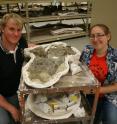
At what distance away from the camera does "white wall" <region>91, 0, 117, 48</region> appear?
2889 mm

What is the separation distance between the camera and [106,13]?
2953mm

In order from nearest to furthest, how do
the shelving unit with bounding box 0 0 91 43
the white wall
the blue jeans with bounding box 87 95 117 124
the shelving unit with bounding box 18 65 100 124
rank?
the shelving unit with bounding box 18 65 100 124 < the blue jeans with bounding box 87 95 117 124 < the white wall < the shelving unit with bounding box 0 0 91 43

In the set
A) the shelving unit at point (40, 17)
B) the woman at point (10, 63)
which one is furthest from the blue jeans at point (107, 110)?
the shelving unit at point (40, 17)

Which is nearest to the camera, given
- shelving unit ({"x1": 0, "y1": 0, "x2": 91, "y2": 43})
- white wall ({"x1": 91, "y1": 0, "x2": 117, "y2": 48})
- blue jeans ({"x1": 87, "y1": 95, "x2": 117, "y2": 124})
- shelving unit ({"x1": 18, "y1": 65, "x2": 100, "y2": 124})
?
shelving unit ({"x1": 18, "y1": 65, "x2": 100, "y2": 124})

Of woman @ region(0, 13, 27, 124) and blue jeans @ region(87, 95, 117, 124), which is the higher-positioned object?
woman @ region(0, 13, 27, 124)

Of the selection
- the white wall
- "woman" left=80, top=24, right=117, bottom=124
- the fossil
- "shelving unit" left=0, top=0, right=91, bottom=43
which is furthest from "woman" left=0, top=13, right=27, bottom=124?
"shelving unit" left=0, top=0, right=91, bottom=43

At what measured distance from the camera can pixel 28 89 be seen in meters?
1.16

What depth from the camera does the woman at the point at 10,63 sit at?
61.1 inches

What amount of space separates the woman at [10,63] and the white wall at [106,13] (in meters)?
1.56

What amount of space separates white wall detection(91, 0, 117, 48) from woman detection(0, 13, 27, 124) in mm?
1560

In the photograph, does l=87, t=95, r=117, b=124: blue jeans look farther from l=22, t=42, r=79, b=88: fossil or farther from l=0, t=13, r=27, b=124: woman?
l=0, t=13, r=27, b=124: woman

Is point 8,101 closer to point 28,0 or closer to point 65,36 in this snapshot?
point 28,0

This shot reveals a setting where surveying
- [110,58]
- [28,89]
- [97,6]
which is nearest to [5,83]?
[28,89]

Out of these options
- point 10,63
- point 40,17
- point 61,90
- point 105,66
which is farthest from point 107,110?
point 40,17
